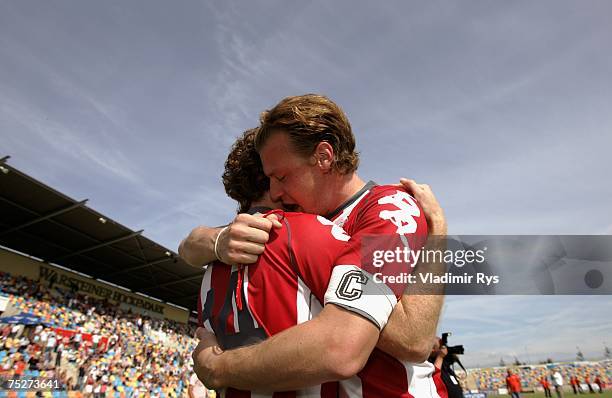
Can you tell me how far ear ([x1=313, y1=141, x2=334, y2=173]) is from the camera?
199 centimetres

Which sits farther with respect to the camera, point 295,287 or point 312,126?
point 312,126

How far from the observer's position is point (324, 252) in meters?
1.45

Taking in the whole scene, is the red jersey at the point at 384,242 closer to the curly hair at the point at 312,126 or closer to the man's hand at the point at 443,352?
the curly hair at the point at 312,126

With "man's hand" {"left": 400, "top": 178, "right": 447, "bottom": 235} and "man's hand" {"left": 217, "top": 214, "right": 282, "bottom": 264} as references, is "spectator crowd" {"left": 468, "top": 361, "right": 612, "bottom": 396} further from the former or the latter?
"man's hand" {"left": 217, "top": 214, "right": 282, "bottom": 264}

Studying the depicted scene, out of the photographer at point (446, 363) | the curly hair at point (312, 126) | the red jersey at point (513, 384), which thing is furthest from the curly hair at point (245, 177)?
A: the red jersey at point (513, 384)

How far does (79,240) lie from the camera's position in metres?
21.3

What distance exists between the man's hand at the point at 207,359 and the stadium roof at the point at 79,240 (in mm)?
17456

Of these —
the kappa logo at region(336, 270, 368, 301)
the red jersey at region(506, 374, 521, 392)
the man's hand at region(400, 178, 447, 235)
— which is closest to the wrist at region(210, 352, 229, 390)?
the kappa logo at region(336, 270, 368, 301)

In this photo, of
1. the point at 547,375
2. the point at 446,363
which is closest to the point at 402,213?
the point at 446,363

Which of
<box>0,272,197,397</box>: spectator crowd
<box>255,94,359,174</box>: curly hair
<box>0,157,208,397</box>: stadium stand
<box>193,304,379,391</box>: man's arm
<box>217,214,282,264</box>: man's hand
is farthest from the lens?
<box>0,157,208,397</box>: stadium stand

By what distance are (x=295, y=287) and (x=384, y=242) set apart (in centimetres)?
37

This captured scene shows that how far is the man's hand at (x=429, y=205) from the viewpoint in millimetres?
1713

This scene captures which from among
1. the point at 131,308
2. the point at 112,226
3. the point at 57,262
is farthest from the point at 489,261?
the point at 131,308

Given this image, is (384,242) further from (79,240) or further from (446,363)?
(79,240)
